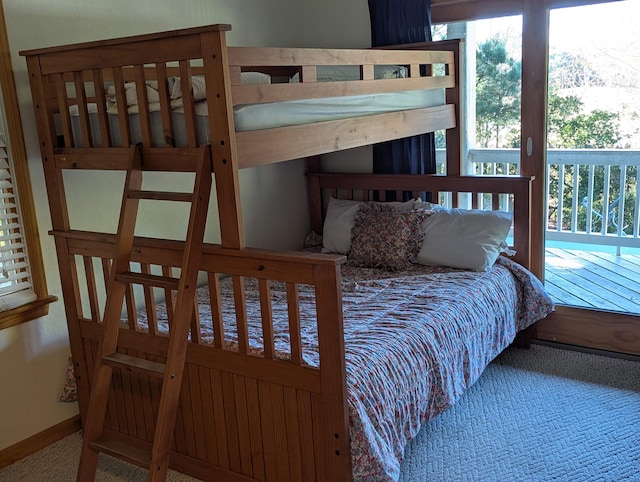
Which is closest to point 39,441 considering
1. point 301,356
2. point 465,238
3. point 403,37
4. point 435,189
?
point 301,356

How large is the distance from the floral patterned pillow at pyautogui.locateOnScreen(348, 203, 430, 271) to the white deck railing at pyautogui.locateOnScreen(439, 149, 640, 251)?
2.10 ft

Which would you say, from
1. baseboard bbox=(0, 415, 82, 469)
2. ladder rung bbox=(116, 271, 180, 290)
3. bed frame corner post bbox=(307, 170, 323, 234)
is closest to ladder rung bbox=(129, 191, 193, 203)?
ladder rung bbox=(116, 271, 180, 290)

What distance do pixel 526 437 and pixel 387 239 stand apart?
1.25 m

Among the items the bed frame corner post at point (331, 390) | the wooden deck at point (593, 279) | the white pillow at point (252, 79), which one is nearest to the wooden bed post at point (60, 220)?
the white pillow at point (252, 79)

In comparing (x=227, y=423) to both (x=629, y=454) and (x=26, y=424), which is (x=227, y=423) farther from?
(x=629, y=454)

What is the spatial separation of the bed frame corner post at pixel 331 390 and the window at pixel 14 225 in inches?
53.1

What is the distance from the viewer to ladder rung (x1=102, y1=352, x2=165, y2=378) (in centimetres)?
209

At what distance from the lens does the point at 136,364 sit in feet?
7.05

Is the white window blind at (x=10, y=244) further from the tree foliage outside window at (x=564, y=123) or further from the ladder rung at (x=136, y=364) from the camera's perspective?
the tree foliage outside window at (x=564, y=123)

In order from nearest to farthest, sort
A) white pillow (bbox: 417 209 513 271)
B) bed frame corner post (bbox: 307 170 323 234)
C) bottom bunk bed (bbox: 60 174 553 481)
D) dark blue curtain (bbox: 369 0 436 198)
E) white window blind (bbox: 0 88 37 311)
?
bottom bunk bed (bbox: 60 174 553 481) → white window blind (bbox: 0 88 37 311) → white pillow (bbox: 417 209 513 271) → dark blue curtain (bbox: 369 0 436 198) → bed frame corner post (bbox: 307 170 323 234)

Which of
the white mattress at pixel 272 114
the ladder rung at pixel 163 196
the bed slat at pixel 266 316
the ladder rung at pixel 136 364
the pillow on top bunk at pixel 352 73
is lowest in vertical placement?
the ladder rung at pixel 136 364

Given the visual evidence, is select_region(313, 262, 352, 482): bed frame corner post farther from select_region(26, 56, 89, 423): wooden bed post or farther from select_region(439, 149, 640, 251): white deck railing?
select_region(439, 149, 640, 251): white deck railing

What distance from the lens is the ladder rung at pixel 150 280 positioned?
6.98 feet

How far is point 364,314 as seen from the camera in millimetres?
2721
